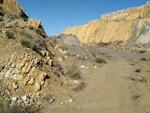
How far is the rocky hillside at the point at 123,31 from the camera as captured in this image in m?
28.8

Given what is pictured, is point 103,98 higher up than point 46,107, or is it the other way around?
point 103,98

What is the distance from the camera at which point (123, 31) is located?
3512 cm

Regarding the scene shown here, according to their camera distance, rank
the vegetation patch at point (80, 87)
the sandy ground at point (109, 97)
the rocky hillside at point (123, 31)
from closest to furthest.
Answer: the sandy ground at point (109, 97) → the vegetation patch at point (80, 87) → the rocky hillside at point (123, 31)

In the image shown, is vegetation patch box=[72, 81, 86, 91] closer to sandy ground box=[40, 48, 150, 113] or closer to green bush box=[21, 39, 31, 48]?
sandy ground box=[40, 48, 150, 113]

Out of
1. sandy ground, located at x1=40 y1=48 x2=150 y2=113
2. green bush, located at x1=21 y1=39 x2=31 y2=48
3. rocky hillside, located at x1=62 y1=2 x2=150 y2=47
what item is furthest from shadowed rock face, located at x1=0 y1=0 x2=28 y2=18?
rocky hillside, located at x1=62 y1=2 x2=150 y2=47

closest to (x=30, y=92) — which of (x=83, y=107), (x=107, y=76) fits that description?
(x=83, y=107)

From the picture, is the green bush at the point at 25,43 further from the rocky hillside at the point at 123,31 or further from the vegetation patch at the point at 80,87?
the rocky hillside at the point at 123,31

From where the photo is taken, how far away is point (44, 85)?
16.4ft

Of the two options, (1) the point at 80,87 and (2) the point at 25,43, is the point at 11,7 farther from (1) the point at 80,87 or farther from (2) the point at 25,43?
(1) the point at 80,87

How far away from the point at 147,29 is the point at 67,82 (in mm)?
28413

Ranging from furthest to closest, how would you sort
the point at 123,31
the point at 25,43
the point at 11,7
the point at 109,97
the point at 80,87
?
the point at 123,31
the point at 11,7
the point at 25,43
the point at 80,87
the point at 109,97

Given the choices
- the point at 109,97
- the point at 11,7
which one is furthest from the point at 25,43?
the point at 11,7

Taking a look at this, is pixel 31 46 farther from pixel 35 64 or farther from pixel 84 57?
pixel 84 57

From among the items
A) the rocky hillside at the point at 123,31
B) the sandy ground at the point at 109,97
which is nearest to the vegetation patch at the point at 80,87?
the sandy ground at the point at 109,97
